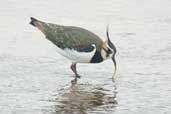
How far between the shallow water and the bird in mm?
237

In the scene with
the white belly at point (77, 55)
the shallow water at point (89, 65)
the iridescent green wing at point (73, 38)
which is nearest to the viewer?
the shallow water at point (89, 65)

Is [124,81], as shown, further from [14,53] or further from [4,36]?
[4,36]

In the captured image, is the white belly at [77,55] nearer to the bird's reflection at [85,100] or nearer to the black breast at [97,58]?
the black breast at [97,58]

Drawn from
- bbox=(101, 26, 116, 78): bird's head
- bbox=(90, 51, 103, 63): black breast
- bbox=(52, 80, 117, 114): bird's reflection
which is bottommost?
bbox=(52, 80, 117, 114): bird's reflection

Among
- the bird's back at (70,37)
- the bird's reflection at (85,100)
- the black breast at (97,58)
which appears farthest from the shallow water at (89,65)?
the bird's back at (70,37)

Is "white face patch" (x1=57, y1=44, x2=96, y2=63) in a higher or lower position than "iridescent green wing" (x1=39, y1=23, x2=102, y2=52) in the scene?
lower

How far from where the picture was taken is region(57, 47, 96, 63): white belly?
10.9 meters

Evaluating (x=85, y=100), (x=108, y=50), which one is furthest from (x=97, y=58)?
(x=85, y=100)

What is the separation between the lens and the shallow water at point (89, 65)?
9.44m

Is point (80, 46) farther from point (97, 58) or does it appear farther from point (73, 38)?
point (97, 58)

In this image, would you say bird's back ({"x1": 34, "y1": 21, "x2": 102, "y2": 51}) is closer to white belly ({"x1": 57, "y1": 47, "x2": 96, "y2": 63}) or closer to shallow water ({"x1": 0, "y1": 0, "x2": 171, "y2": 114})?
white belly ({"x1": 57, "y1": 47, "x2": 96, "y2": 63})

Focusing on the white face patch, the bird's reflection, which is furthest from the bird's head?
the bird's reflection

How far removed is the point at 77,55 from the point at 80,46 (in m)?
0.15

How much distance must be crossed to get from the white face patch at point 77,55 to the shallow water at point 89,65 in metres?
0.23
